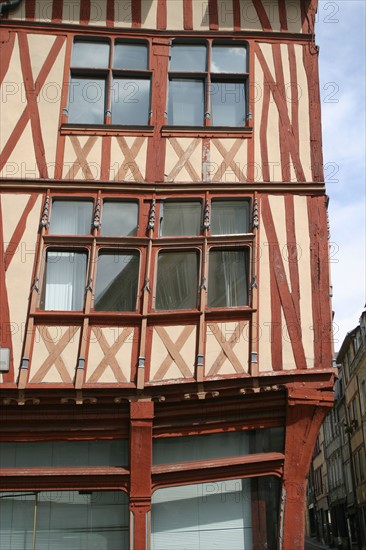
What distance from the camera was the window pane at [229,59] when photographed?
38.6 ft

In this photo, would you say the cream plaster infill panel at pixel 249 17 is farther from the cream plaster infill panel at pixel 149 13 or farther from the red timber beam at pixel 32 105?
the red timber beam at pixel 32 105

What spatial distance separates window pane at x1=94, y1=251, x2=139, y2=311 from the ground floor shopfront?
139 cm

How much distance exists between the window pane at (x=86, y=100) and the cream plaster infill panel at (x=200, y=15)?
76.8 inches

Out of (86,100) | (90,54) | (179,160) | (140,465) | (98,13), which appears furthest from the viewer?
(98,13)

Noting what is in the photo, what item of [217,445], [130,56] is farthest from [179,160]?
[217,445]

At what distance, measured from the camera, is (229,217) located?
35.7ft

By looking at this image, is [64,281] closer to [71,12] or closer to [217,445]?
[217,445]

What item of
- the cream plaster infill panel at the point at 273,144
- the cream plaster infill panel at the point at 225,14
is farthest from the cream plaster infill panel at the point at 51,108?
the cream plaster infill panel at the point at 273,144

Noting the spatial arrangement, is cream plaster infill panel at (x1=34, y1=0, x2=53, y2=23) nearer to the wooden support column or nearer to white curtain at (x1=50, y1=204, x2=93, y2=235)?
white curtain at (x1=50, y1=204, x2=93, y2=235)

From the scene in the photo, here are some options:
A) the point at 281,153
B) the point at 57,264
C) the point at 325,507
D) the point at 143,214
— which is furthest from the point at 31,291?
the point at 325,507

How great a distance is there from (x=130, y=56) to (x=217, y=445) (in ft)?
22.2

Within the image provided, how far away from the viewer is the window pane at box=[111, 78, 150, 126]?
447 inches

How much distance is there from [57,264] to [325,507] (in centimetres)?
4344

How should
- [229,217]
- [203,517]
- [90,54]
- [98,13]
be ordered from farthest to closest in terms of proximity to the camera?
[98,13]
[90,54]
[229,217]
[203,517]
